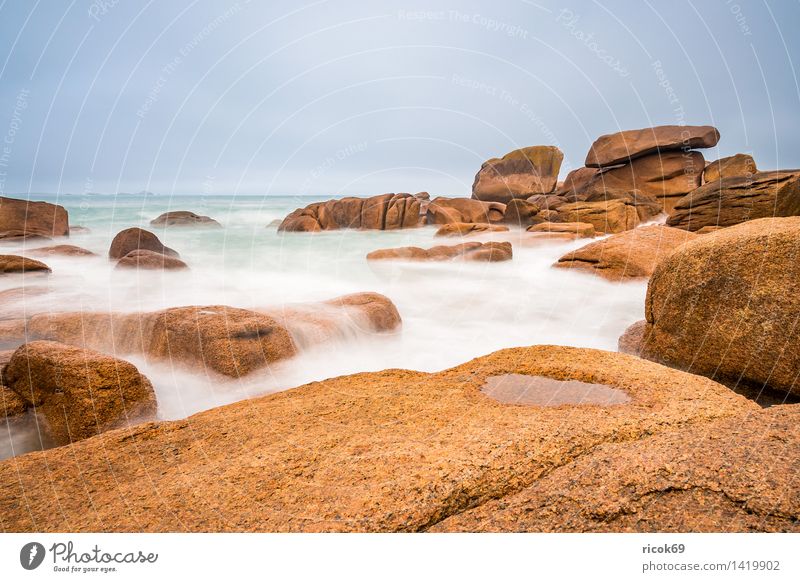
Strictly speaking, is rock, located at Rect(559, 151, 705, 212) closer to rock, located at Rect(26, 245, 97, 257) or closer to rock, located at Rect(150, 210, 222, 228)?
rock, located at Rect(150, 210, 222, 228)

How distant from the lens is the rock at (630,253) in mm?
9305

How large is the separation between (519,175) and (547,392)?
34357 mm

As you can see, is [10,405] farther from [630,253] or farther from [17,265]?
[630,253]

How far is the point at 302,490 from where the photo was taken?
1.90 meters

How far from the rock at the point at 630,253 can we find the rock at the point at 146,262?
10261mm

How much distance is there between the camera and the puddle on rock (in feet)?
9.11

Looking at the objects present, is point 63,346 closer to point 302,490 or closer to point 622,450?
point 302,490

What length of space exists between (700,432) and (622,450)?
51 centimetres

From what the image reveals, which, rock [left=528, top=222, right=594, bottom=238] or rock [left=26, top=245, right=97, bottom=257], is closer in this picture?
rock [left=26, top=245, right=97, bottom=257]

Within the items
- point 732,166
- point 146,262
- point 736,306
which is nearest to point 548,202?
point 732,166

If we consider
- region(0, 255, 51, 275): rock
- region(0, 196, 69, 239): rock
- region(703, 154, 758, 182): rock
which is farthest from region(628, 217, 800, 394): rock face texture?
region(703, 154, 758, 182): rock

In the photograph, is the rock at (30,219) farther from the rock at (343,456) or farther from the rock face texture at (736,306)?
the rock face texture at (736,306)

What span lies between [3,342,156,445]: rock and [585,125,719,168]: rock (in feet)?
101
